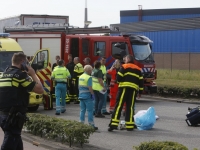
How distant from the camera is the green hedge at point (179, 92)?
20266 millimetres

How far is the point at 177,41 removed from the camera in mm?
51531

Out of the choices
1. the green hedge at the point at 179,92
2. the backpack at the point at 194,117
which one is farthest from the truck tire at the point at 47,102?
the green hedge at the point at 179,92

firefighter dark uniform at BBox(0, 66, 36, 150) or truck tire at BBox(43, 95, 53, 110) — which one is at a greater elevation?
firefighter dark uniform at BBox(0, 66, 36, 150)

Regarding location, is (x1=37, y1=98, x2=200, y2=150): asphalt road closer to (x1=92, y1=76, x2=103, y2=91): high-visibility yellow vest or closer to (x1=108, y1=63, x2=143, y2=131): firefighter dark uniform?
(x1=108, y1=63, x2=143, y2=131): firefighter dark uniform

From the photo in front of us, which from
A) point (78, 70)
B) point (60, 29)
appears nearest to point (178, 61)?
point (60, 29)

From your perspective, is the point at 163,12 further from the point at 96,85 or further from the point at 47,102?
the point at 96,85

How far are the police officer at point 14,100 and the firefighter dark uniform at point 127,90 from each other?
16.8 feet

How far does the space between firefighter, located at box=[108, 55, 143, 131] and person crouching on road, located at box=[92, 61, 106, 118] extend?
168 centimetres

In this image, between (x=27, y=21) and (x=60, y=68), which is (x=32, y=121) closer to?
(x=60, y=68)

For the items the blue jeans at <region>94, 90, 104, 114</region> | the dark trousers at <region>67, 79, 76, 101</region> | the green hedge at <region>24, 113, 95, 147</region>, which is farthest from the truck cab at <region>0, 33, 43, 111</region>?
the green hedge at <region>24, 113, 95, 147</region>

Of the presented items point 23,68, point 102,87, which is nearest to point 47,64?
point 102,87

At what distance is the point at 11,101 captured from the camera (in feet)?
23.3

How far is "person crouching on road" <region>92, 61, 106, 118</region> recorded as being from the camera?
13.8 metres

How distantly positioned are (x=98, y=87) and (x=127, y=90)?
7.07 ft
